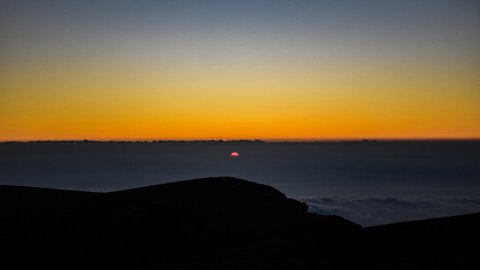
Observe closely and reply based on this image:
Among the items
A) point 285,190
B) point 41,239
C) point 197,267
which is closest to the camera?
point 197,267

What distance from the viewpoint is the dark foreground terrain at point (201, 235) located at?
15.2m

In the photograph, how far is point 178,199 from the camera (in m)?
25.4

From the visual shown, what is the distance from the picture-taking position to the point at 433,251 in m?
15.1

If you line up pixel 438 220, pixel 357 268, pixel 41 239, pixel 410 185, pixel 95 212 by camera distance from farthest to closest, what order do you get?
pixel 410 185 < pixel 95 212 < pixel 438 220 < pixel 41 239 < pixel 357 268

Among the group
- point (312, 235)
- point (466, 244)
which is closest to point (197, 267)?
point (312, 235)

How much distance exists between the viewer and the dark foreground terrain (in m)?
15.2

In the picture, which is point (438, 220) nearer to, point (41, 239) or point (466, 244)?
point (466, 244)

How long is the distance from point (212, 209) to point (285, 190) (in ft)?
231

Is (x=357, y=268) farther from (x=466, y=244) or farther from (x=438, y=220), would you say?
(x=438, y=220)

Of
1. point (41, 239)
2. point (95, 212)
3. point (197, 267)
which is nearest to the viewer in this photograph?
point (197, 267)

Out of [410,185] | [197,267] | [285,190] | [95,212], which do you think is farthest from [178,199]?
[410,185]

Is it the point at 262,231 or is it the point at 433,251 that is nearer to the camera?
the point at 433,251

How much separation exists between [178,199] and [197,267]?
1055 cm

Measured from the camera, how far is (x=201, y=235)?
21516 mm
